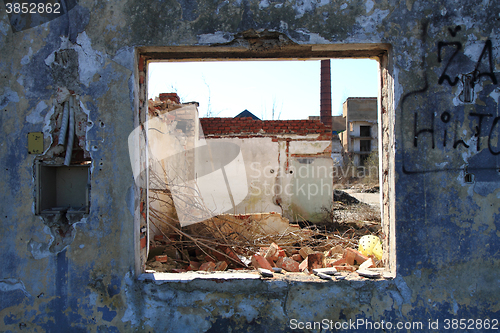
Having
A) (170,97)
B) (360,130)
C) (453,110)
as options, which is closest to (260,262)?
(453,110)

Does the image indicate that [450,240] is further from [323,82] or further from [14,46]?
[323,82]

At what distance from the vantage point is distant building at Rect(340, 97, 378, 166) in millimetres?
23703

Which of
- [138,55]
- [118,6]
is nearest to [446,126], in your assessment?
[138,55]

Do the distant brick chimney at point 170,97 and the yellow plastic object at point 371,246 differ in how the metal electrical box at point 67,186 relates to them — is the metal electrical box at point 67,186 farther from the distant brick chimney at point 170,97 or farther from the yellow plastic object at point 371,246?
the distant brick chimney at point 170,97

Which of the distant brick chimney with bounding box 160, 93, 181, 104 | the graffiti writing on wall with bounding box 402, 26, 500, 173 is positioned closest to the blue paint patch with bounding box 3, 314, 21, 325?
the graffiti writing on wall with bounding box 402, 26, 500, 173

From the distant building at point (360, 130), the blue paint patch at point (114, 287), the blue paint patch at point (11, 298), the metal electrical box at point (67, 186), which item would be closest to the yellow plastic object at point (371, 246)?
the blue paint patch at point (114, 287)

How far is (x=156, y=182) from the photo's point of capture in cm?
471

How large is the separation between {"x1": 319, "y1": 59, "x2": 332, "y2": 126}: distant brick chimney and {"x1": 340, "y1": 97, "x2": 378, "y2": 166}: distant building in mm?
5180

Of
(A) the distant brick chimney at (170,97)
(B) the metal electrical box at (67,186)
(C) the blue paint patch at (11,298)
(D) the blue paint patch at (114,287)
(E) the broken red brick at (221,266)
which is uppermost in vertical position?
(A) the distant brick chimney at (170,97)

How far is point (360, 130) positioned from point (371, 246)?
859 inches

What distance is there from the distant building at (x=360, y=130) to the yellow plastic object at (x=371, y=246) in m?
20.6

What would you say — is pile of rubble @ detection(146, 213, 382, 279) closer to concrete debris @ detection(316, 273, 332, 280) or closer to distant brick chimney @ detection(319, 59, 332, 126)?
concrete debris @ detection(316, 273, 332, 280)

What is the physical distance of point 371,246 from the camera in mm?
3799

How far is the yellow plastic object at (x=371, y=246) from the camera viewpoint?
362 centimetres
